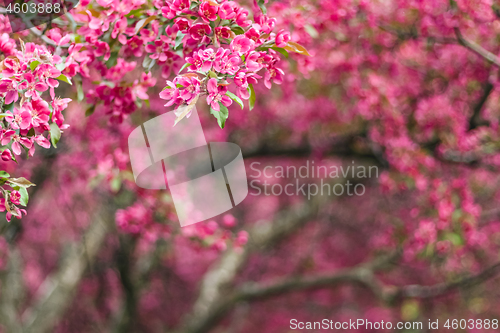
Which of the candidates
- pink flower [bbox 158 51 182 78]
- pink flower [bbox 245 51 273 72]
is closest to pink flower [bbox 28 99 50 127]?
pink flower [bbox 158 51 182 78]

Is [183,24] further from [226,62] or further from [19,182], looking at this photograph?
[19,182]

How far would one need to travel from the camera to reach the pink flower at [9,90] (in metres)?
1.41

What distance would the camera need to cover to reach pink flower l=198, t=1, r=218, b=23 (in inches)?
57.1

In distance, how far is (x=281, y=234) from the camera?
6992mm

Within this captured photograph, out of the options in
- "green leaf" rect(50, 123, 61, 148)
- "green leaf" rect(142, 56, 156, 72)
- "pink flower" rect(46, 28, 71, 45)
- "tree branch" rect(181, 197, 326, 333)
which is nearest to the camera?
"green leaf" rect(50, 123, 61, 148)

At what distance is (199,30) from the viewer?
1.54 m

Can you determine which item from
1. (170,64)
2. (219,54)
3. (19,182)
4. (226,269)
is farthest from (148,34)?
(226,269)

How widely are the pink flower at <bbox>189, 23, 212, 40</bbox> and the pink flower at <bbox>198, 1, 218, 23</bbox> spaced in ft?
0.11

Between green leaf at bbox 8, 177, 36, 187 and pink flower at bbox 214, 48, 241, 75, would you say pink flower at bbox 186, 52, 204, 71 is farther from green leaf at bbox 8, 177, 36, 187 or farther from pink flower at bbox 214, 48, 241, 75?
green leaf at bbox 8, 177, 36, 187

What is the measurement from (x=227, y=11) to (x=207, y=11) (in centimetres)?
7

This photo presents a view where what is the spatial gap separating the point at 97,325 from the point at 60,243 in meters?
1.80

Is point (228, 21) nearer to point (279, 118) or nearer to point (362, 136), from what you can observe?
point (362, 136)

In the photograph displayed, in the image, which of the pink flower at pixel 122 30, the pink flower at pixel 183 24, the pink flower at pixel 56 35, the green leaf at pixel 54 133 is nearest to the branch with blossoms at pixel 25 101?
the green leaf at pixel 54 133

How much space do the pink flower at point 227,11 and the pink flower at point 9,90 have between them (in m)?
0.77
